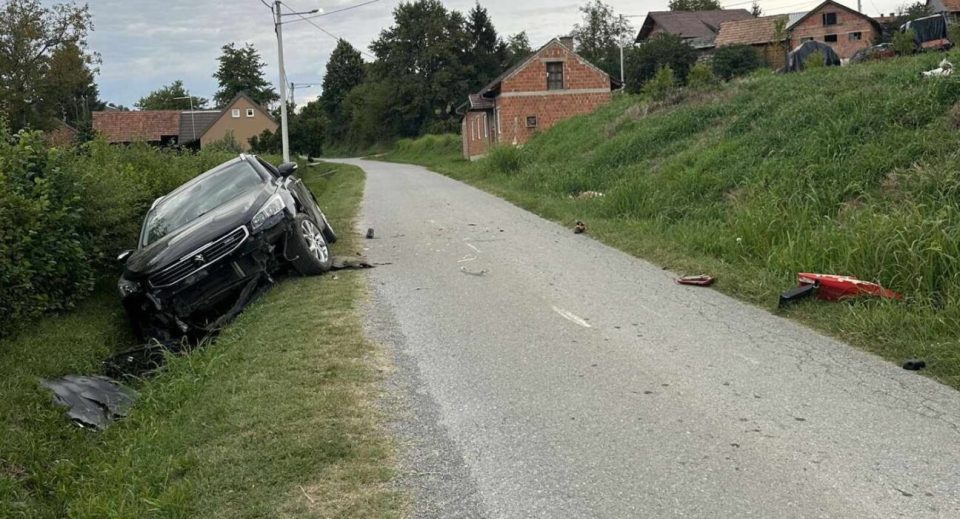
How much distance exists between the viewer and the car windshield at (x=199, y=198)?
31.5ft

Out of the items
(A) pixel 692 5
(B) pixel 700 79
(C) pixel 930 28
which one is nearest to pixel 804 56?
(C) pixel 930 28

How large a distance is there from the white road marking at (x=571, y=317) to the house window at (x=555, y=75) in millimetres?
37011

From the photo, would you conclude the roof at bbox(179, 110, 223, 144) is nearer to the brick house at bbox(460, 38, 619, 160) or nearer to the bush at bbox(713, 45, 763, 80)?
the brick house at bbox(460, 38, 619, 160)

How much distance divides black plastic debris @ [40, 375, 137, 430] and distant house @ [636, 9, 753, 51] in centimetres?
6924

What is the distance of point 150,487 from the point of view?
4.14 meters

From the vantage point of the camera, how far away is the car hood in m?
8.23

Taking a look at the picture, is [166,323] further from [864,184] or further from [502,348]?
[864,184]

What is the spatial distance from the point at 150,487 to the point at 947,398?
4.70m

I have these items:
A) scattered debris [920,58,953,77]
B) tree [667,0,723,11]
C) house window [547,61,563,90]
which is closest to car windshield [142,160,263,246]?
scattered debris [920,58,953,77]

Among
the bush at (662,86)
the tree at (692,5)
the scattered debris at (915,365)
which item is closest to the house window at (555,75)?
the bush at (662,86)

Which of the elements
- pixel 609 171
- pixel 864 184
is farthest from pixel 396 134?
pixel 864 184

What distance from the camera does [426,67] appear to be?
80.2 metres

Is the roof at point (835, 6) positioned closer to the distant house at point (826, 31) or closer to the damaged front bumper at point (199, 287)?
the distant house at point (826, 31)

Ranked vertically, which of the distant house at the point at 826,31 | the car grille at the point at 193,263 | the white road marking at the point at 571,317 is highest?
the distant house at the point at 826,31
